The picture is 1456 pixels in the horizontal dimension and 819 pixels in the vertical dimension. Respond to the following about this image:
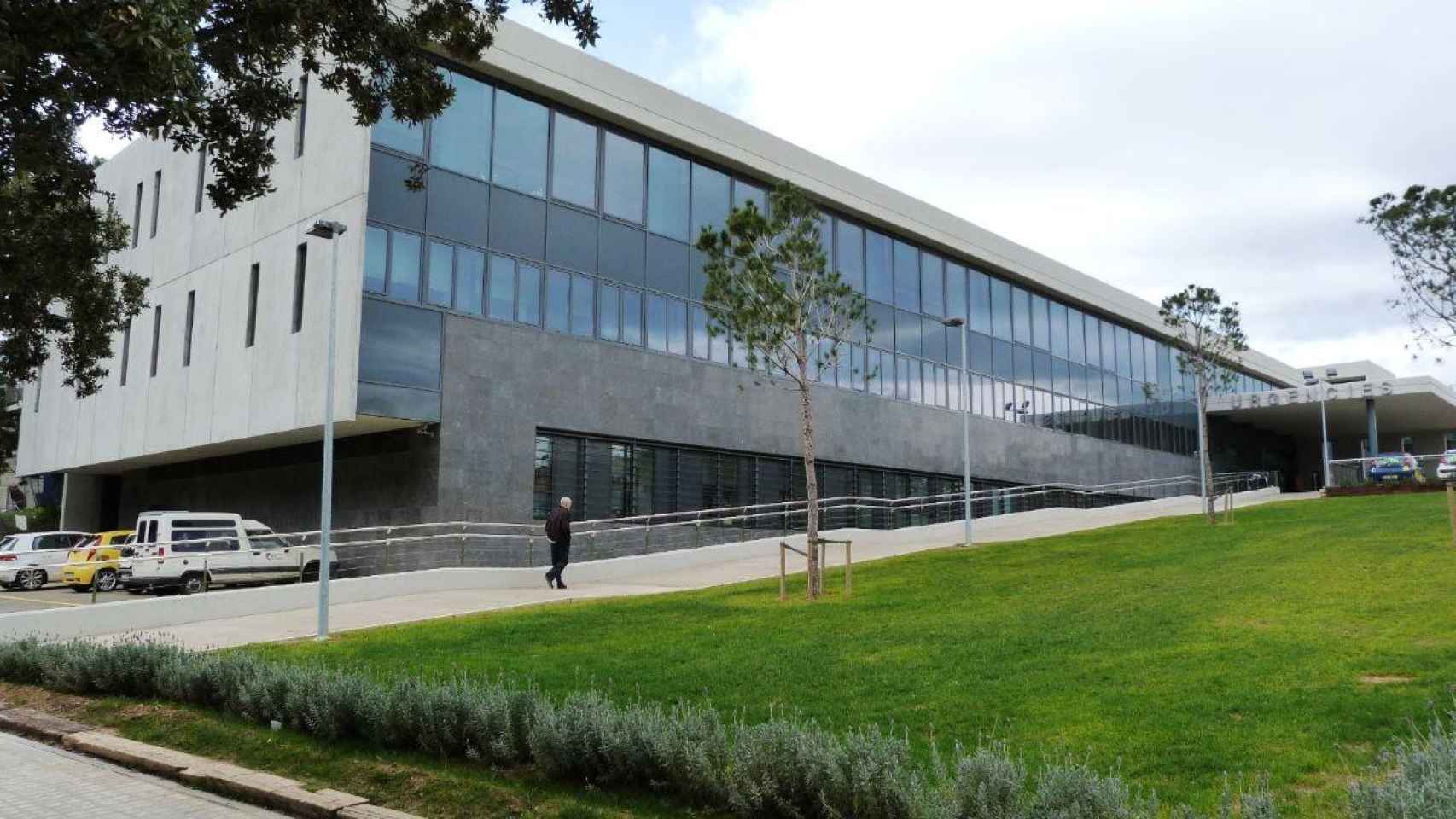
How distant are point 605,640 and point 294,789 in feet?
19.4

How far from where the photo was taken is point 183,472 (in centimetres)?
3578

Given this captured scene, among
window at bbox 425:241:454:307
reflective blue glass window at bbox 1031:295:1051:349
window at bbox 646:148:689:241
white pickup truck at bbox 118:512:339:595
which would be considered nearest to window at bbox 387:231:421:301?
window at bbox 425:241:454:307

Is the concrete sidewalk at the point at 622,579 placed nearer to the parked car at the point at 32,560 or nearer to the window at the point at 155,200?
the parked car at the point at 32,560

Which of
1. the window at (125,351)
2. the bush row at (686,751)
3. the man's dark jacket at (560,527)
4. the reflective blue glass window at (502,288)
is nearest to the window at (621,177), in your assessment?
the reflective blue glass window at (502,288)

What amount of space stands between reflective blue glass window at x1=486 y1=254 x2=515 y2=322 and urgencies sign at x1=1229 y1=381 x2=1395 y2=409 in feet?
145

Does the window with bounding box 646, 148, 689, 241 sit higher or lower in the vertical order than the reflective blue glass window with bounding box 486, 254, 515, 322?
higher

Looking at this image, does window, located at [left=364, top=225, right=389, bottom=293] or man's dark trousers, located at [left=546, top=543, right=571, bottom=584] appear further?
window, located at [left=364, top=225, right=389, bottom=293]

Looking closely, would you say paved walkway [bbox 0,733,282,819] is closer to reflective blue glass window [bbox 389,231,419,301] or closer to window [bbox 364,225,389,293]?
window [bbox 364,225,389,293]

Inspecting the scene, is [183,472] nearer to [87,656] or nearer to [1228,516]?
[87,656]

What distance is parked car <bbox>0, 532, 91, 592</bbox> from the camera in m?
29.6

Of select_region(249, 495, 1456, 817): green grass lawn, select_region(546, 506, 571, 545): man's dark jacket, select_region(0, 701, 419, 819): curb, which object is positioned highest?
select_region(546, 506, 571, 545): man's dark jacket

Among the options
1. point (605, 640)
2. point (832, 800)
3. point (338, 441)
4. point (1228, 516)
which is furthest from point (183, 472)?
point (832, 800)

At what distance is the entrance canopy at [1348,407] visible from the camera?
55.2 m

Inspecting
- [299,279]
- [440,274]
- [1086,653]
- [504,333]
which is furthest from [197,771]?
[299,279]
